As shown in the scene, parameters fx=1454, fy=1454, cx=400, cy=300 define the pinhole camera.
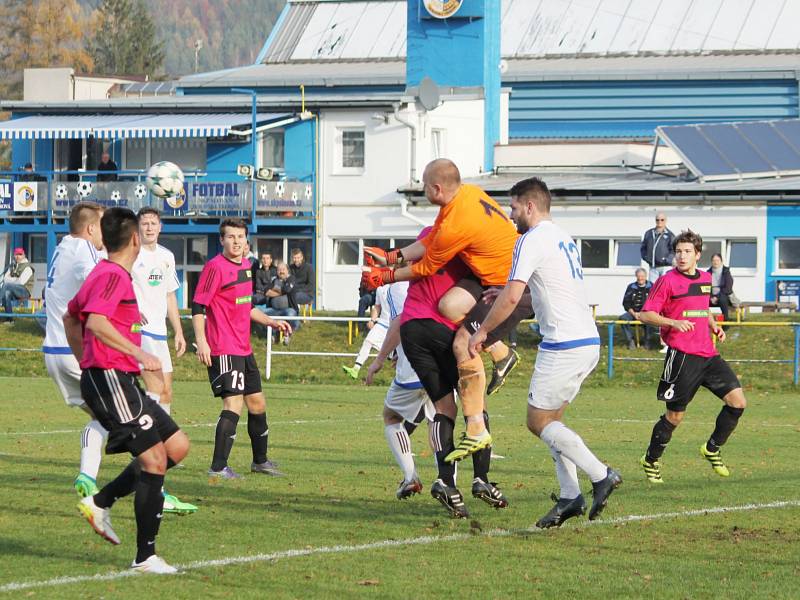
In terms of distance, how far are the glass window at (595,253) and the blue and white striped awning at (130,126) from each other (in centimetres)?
1001

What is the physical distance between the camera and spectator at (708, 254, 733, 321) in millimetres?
28703

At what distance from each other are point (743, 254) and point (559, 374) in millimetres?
30480

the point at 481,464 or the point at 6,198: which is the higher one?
the point at 6,198

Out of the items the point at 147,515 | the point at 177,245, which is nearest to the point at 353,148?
the point at 177,245

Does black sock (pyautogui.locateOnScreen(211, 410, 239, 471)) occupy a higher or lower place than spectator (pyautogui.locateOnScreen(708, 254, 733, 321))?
lower

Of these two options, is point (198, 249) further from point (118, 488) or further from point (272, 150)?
point (118, 488)

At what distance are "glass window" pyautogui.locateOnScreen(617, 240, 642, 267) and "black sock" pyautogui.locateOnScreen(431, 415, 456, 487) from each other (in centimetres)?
3002

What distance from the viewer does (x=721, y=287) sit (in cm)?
2922

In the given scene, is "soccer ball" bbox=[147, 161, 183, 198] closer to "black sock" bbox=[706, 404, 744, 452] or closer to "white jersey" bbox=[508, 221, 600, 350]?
"black sock" bbox=[706, 404, 744, 452]

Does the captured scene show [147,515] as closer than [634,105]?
Yes

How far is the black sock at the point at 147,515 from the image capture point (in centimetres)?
789

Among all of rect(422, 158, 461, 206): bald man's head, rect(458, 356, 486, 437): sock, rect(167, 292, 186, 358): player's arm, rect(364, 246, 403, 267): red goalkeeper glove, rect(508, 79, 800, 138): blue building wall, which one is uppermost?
rect(508, 79, 800, 138): blue building wall

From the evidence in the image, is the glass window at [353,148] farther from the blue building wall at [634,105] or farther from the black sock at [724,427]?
the black sock at [724,427]

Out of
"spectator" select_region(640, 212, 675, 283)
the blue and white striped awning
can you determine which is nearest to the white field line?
"spectator" select_region(640, 212, 675, 283)
